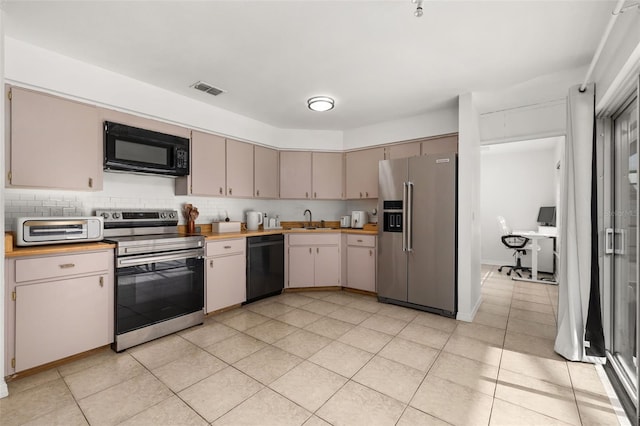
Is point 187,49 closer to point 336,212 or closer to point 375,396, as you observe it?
point 375,396

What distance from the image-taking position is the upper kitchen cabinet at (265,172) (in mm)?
4465

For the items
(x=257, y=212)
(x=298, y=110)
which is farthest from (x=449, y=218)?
(x=257, y=212)

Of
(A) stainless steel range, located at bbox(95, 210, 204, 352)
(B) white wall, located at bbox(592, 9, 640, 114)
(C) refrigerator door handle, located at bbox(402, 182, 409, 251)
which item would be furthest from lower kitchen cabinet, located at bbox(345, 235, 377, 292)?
(B) white wall, located at bbox(592, 9, 640, 114)

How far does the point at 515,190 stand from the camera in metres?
6.59

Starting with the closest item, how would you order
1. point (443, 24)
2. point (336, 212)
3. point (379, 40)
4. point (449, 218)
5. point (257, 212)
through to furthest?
point (443, 24) < point (379, 40) < point (449, 218) < point (257, 212) < point (336, 212)

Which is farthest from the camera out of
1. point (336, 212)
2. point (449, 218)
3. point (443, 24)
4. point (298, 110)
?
point (336, 212)

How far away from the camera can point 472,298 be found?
3570 millimetres

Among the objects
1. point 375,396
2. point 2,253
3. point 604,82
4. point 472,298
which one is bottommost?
point 375,396

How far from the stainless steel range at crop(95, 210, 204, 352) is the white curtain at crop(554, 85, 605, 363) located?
140 inches

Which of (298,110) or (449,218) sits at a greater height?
(298,110)

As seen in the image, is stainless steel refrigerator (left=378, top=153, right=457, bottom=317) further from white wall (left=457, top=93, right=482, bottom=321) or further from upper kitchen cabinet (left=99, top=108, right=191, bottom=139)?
upper kitchen cabinet (left=99, top=108, right=191, bottom=139)

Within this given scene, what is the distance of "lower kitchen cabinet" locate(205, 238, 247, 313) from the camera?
347 cm

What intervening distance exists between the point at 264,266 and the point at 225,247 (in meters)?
0.71

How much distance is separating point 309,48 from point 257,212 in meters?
2.62
